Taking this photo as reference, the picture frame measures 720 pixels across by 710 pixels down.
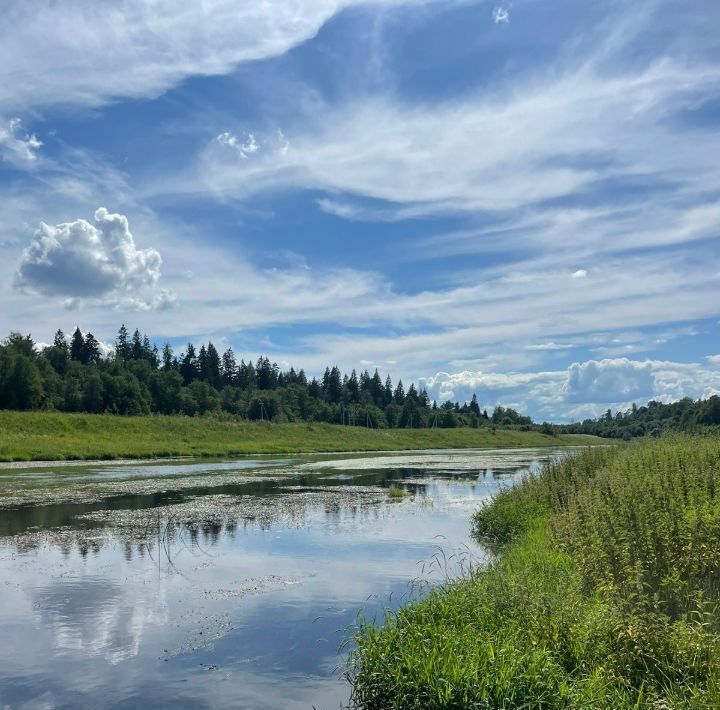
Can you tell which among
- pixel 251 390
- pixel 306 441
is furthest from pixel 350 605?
pixel 251 390

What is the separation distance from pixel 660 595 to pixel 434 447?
11216cm

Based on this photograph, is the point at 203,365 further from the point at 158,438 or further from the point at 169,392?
the point at 158,438

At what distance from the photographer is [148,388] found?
451 ft

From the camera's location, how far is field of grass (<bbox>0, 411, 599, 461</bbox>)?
2319 inches

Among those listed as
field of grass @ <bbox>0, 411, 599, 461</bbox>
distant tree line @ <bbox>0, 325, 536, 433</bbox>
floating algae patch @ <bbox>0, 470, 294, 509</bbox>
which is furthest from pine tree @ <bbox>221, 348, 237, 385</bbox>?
floating algae patch @ <bbox>0, 470, 294, 509</bbox>

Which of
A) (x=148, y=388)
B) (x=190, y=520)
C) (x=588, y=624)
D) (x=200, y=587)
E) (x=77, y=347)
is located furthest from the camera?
(x=77, y=347)

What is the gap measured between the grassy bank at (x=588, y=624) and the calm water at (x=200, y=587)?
1505 millimetres

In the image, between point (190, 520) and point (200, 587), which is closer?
point (200, 587)

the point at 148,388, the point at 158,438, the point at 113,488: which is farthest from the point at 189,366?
the point at 113,488

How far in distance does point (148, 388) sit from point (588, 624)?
449 feet

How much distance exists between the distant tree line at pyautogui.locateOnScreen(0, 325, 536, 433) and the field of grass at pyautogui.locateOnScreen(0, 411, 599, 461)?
24.5m

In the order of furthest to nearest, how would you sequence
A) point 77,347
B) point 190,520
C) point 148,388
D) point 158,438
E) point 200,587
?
1. point 77,347
2. point 148,388
3. point 158,438
4. point 190,520
5. point 200,587

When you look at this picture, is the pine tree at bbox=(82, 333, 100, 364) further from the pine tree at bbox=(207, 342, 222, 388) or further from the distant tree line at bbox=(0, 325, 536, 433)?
the pine tree at bbox=(207, 342, 222, 388)

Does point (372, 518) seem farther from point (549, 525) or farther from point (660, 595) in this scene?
point (660, 595)
